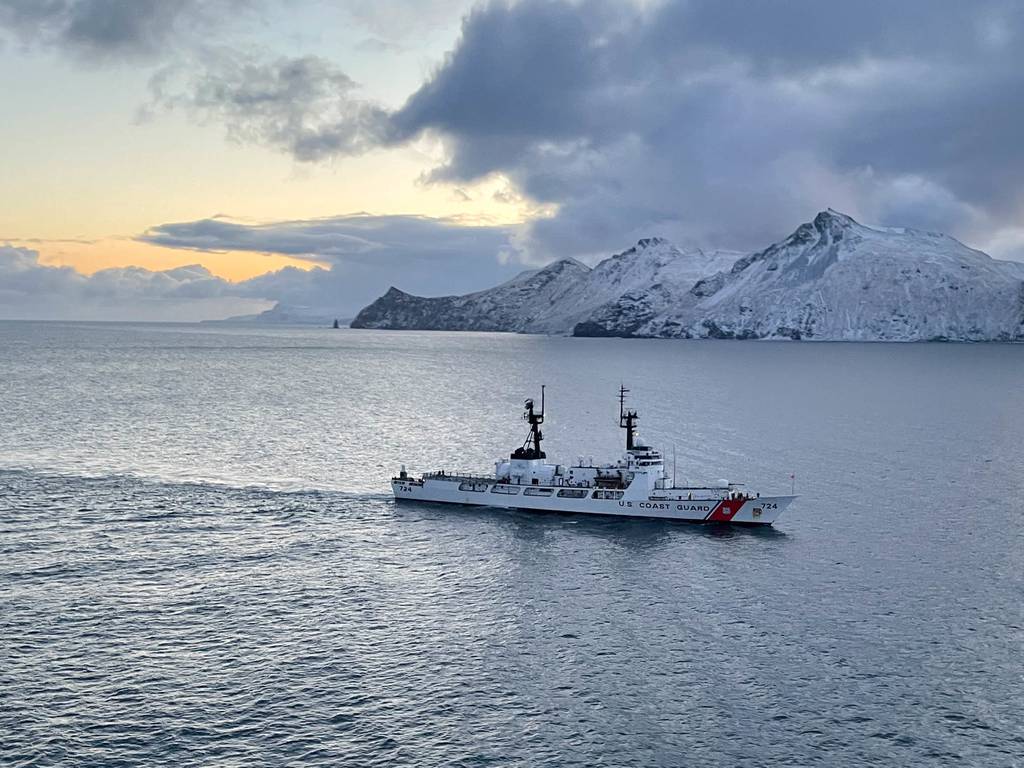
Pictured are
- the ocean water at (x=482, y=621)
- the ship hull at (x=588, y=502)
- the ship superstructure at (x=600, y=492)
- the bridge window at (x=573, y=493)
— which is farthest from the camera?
the bridge window at (x=573, y=493)

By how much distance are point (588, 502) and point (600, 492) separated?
5.21 ft

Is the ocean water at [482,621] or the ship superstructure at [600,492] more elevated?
the ship superstructure at [600,492]

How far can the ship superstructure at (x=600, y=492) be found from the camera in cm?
8425

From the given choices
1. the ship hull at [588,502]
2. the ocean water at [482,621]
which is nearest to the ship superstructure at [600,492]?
the ship hull at [588,502]

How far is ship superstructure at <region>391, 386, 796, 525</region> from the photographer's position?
276ft

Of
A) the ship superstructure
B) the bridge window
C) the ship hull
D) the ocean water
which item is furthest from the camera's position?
the bridge window

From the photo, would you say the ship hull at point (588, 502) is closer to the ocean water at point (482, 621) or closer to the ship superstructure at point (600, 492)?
the ship superstructure at point (600, 492)

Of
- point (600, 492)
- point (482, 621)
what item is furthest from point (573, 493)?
point (482, 621)

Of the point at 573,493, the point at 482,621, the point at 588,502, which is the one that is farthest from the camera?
the point at 573,493

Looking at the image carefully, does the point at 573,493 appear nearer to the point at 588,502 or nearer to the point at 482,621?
the point at 588,502

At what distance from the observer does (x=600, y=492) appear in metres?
88.6

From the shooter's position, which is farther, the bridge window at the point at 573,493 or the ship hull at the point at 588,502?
the bridge window at the point at 573,493

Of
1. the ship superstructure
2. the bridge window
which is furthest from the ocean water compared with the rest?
the bridge window

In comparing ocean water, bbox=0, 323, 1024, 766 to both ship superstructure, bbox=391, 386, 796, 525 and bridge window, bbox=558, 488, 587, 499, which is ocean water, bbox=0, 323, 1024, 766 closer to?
ship superstructure, bbox=391, 386, 796, 525
